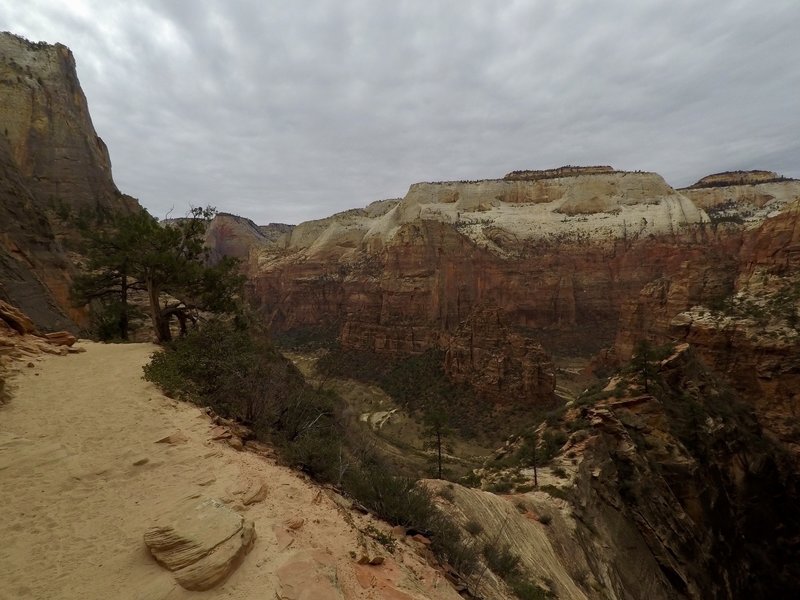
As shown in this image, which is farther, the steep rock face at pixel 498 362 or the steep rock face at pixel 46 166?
the steep rock face at pixel 498 362

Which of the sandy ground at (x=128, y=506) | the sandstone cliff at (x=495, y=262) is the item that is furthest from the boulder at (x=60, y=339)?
the sandstone cliff at (x=495, y=262)

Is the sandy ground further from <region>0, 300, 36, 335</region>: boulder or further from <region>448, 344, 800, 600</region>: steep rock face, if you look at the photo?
<region>448, 344, 800, 600</region>: steep rock face

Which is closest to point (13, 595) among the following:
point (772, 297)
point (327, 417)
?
point (327, 417)

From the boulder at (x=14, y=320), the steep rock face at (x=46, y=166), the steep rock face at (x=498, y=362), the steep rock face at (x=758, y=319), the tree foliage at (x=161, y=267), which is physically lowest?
the steep rock face at (x=498, y=362)

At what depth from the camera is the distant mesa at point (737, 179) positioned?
→ 101625mm

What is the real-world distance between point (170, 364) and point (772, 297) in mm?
35126

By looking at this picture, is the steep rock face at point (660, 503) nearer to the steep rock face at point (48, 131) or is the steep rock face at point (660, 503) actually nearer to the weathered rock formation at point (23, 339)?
the weathered rock formation at point (23, 339)

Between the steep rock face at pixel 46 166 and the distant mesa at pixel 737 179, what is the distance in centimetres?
12555

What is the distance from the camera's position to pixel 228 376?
10430mm

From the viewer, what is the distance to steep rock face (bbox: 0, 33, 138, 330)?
66.0 feet

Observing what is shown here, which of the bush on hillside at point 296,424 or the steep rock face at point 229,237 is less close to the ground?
the steep rock face at point 229,237

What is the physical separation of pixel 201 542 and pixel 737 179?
463 ft

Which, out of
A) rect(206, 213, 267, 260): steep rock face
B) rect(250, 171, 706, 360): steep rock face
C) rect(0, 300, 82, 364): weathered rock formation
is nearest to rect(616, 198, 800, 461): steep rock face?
rect(250, 171, 706, 360): steep rock face

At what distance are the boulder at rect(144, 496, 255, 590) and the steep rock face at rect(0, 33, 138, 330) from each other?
57.9 ft
